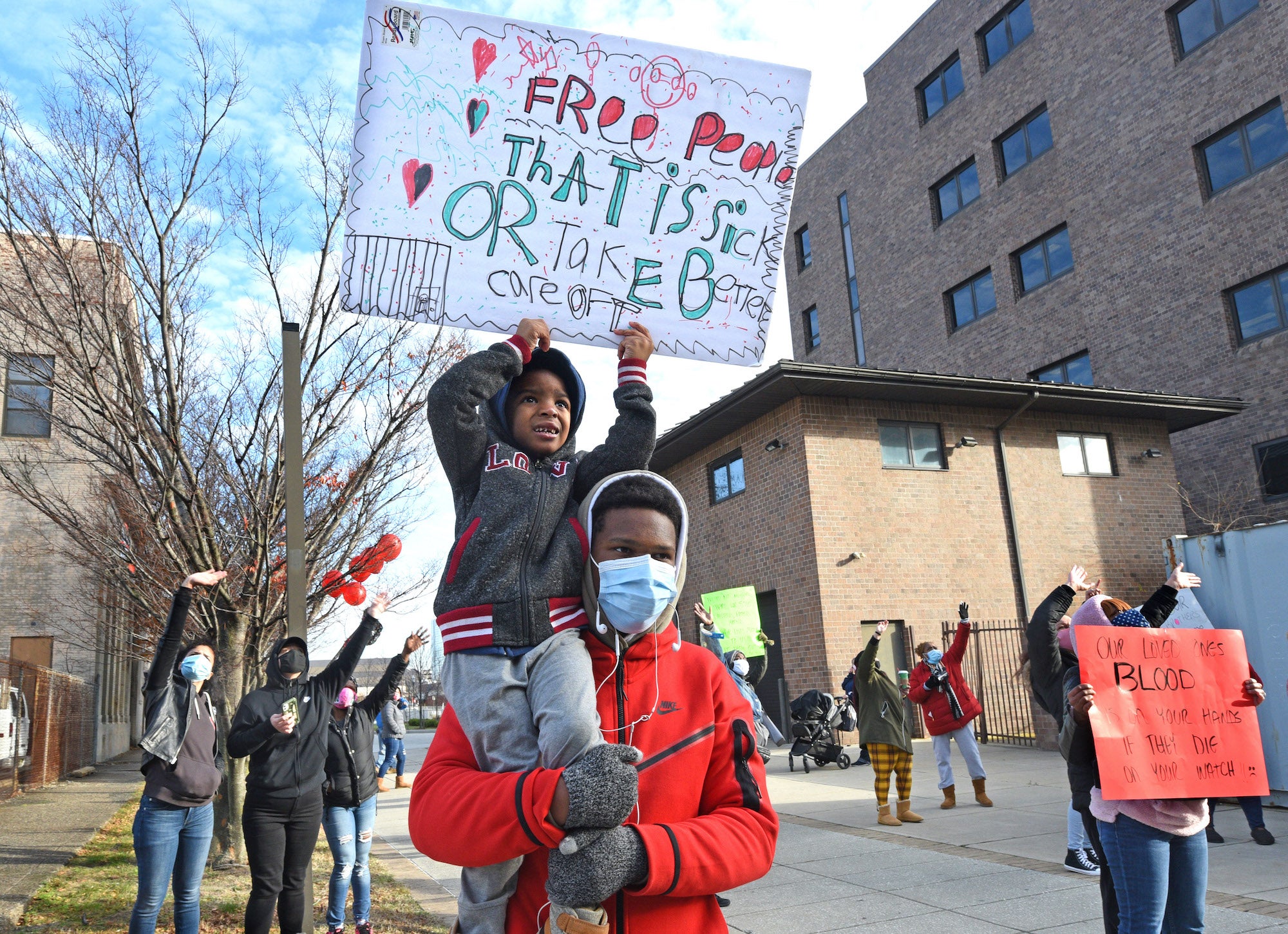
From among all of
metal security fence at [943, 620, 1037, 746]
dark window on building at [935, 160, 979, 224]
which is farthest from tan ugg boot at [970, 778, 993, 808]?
dark window on building at [935, 160, 979, 224]

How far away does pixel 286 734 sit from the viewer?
5.93 m

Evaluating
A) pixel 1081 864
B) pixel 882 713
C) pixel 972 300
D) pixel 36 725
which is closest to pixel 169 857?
pixel 1081 864

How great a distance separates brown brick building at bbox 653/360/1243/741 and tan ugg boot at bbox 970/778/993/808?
7.43m

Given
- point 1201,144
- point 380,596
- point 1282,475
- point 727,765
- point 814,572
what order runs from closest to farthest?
point 727,765
point 380,596
point 814,572
point 1282,475
point 1201,144

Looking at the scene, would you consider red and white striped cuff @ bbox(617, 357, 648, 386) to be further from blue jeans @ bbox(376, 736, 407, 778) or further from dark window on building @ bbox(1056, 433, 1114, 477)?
dark window on building @ bbox(1056, 433, 1114, 477)

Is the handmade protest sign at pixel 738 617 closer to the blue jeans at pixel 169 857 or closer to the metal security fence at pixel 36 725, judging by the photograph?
the blue jeans at pixel 169 857

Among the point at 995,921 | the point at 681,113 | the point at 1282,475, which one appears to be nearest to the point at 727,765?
the point at 681,113

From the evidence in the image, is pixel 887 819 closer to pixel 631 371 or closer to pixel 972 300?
pixel 631 371

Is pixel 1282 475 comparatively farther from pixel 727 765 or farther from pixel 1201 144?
pixel 727 765

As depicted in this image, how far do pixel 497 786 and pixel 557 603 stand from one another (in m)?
0.42

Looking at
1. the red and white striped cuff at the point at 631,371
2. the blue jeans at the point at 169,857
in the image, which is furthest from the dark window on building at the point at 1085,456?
the red and white striped cuff at the point at 631,371

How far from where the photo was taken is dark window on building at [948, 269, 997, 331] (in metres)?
29.8

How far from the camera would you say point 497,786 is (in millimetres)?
1889

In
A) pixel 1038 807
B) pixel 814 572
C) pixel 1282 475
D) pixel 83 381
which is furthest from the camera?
pixel 1282 475
